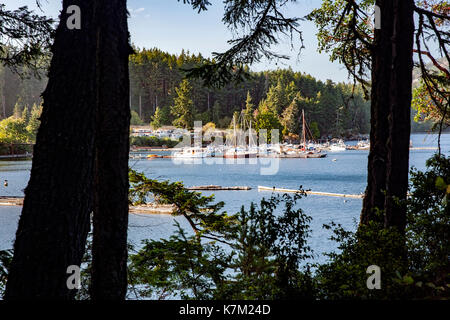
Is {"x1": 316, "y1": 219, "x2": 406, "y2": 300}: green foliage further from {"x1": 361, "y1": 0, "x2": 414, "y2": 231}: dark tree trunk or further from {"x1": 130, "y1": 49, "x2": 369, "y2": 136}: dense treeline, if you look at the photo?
{"x1": 130, "y1": 49, "x2": 369, "y2": 136}: dense treeline

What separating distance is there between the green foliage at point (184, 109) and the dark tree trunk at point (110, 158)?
137 ft

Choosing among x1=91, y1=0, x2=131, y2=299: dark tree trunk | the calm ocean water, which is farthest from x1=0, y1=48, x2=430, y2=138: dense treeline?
x1=91, y1=0, x2=131, y2=299: dark tree trunk

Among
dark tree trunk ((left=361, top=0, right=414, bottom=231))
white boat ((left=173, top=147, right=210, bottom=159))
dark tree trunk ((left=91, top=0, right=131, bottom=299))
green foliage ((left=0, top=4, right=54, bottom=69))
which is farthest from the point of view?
white boat ((left=173, top=147, right=210, bottom=159))

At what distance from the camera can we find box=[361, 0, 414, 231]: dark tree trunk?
2646 mm

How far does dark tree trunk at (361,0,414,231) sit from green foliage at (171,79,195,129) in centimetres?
4106

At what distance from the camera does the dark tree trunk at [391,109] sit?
2.65m

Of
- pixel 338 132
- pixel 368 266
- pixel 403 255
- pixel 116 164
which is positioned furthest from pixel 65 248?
pixel 338 132

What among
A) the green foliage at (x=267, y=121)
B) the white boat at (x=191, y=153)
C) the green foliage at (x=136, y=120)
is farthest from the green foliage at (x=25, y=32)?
the green foliage at (x=267, y=121)

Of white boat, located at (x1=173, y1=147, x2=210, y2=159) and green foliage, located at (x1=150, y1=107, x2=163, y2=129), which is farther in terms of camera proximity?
green foliage, located at (x1=150, y1=107, x2=163, y2=129)

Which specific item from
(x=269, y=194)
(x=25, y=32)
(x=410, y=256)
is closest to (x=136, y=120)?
(x=269, y=194)

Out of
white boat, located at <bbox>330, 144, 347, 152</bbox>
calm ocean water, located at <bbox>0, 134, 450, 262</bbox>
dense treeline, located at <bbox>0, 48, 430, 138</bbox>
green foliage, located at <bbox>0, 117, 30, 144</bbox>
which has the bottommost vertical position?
calm ocean water, located at <bbox>0, 134, 450, 262</bbox>

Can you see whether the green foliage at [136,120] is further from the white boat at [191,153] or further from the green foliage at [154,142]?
the white boat at [191,153]

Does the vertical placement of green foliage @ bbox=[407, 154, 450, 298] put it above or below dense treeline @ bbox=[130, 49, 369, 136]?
below

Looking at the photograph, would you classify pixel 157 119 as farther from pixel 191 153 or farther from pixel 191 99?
pixel 191 153
